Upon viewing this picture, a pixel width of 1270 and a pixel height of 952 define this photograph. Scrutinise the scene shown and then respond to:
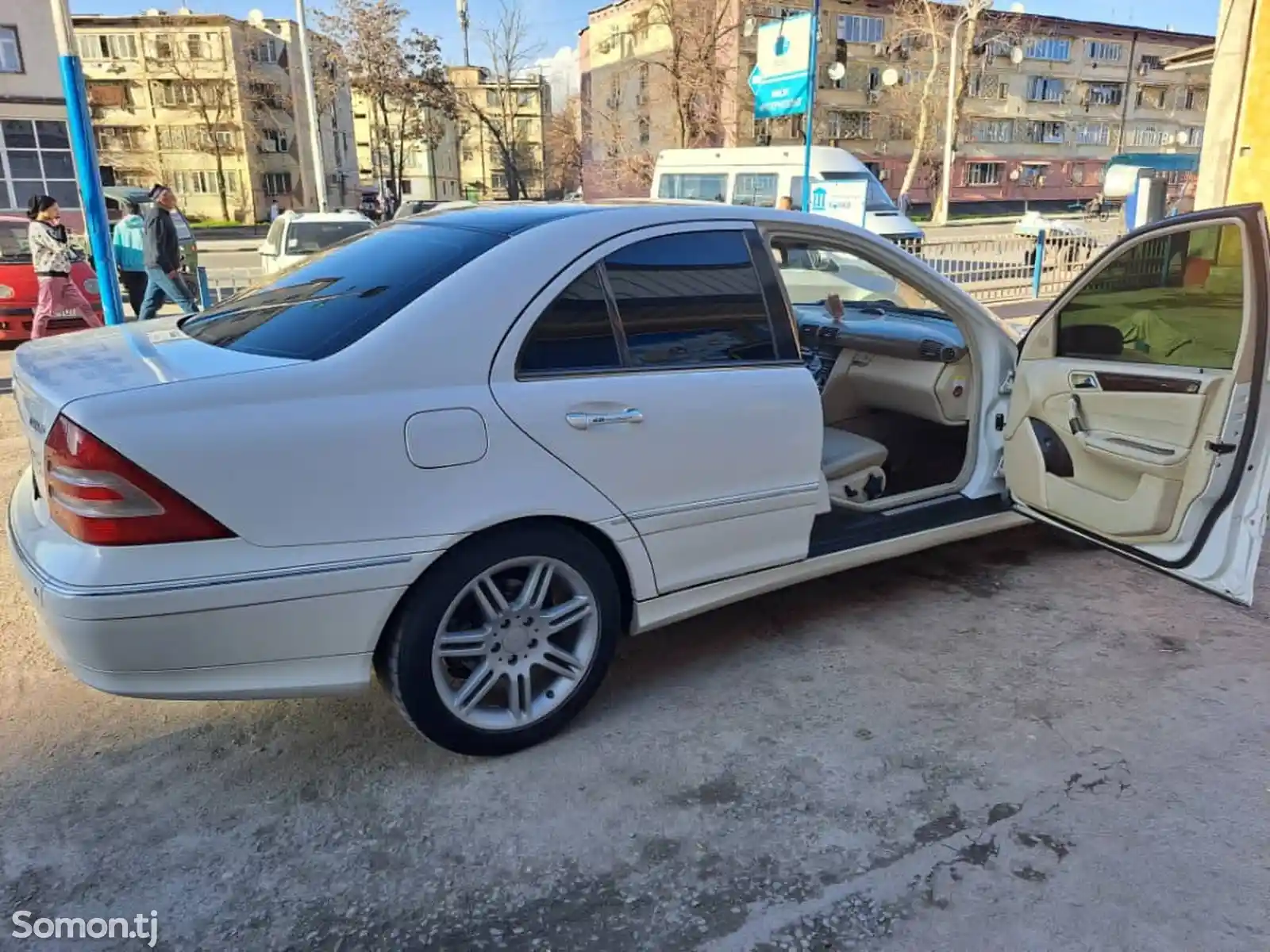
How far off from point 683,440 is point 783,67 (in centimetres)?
1422

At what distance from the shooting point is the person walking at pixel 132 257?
10.8 m

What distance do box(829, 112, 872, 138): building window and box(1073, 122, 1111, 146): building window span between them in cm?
1535

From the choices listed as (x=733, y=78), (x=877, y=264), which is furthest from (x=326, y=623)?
(x=733, y=78)

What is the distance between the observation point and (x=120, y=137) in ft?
173

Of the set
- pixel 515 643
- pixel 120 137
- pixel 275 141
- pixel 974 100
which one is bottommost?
pixel 515 643

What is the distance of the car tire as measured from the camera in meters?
2.57

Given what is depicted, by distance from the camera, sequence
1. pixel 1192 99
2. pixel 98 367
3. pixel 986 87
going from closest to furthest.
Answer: pixel 98 367, pixel 986 87, pixel 1192 99

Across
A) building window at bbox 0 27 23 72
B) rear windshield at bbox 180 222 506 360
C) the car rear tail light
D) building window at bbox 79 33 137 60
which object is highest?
building window at bbox 79 33 137 60

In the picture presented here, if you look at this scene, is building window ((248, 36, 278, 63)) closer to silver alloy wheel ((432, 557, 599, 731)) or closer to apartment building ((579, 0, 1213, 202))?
apartment building ((579, 0, 1213, 202))

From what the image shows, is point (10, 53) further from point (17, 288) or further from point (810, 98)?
point (810, 98)

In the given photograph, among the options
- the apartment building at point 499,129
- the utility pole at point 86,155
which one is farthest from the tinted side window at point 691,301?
the apartment building at point 499,129

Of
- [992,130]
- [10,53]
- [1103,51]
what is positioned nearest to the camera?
[10,53]

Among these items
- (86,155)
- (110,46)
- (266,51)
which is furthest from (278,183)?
(86,155)

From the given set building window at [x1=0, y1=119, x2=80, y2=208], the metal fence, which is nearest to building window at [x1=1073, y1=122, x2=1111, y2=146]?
the metal fence
